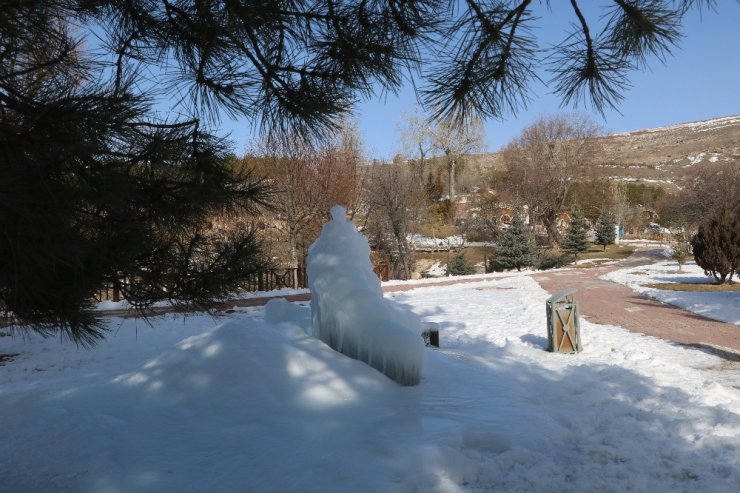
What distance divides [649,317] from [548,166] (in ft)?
102

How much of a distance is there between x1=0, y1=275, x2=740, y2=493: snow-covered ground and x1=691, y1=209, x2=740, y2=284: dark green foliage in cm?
1259

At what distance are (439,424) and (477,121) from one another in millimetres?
2124

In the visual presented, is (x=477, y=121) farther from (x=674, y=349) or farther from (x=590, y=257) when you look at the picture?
(x=590, y=257)

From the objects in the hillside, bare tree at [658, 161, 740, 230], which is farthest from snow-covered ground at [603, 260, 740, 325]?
the hillside

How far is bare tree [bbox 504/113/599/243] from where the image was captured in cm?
3894

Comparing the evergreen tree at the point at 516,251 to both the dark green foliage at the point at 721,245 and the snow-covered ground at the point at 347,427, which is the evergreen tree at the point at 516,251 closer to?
the dark green foliage at the point at 721,245

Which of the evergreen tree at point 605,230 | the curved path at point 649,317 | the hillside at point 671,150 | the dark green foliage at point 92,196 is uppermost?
the hillside at point 671,150

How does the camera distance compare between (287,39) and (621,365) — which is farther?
(621,365)

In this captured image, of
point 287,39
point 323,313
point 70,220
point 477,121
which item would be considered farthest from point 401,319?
point 70,220

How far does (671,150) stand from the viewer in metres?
98.5

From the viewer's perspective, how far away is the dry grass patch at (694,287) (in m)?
15.6

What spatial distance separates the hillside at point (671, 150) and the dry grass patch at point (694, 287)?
41.8m

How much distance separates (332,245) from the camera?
5484 mm

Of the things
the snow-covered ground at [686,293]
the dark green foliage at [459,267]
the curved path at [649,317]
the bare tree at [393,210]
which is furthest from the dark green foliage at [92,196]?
the dark green foliage at [459,267]
